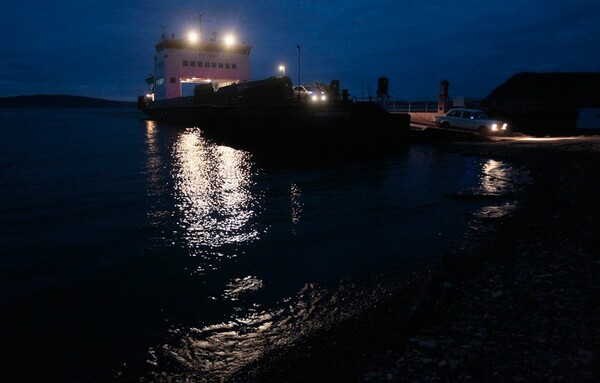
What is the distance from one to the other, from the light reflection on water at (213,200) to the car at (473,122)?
A: 1619 cm

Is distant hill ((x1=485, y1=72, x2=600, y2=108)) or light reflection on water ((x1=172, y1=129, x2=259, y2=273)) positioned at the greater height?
distant hill ((x1=485, y1=72, x2=600, y2=108))

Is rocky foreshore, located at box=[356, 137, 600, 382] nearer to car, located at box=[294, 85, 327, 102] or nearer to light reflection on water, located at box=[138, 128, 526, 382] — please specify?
light reflection on water, located at box=[138, 128, 526, 382]

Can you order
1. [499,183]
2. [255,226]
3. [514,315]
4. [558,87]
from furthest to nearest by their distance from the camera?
[558,87] → [499,183] → [255,226] → [514,315]

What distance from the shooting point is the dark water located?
17.3 ft

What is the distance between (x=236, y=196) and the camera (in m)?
14.2

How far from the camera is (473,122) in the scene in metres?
30.2

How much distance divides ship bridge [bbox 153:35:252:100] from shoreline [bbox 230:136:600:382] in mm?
50509

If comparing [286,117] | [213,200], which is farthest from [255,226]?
[286,117]

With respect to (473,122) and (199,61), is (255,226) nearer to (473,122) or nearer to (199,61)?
(473,122)

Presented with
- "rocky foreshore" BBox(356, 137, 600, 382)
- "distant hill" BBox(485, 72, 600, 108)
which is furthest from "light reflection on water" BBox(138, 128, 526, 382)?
"distant hill" BBox(485, 72, 600, 108)

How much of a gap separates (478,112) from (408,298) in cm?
2823

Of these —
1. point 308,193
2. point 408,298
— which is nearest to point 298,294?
point 408,298

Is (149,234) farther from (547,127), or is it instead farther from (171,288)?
(547,127)

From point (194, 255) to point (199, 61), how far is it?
2004 inches
